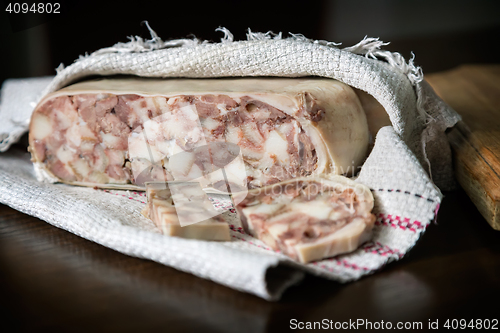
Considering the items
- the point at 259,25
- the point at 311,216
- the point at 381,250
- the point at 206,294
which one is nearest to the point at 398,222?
the point at 381,250

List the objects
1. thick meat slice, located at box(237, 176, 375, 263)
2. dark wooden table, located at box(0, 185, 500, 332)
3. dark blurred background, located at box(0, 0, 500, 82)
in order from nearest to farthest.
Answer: dark wooden table, located at box(0, 185, 500, 332)
thick meat slice, located at box(237, 176, 375, 263)
dark blurred background, located at box(0, 0, 500, 82)

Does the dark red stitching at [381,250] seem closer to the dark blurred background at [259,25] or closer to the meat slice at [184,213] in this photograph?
the meat slice at [184,213]

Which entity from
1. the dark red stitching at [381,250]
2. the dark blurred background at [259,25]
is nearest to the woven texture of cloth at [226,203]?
the dark red stitching at [381,250]

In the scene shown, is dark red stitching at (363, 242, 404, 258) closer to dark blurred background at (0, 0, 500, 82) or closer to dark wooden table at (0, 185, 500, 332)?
dark wooden table at (0, 185, 500, 332)

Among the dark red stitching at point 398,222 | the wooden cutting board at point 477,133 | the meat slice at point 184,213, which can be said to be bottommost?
the wooden cutting board at point 477,133

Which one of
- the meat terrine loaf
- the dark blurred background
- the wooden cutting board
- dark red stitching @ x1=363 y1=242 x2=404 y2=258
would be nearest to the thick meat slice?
dark red stitching @ x1=363 y1=242 x2=404 y2=258

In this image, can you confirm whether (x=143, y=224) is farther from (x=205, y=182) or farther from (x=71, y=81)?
(x=71, y=81)
